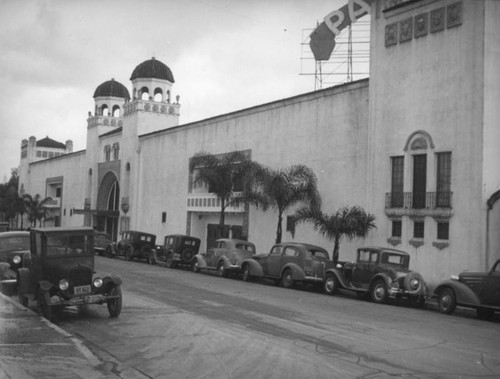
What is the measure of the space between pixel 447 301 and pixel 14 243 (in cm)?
1226

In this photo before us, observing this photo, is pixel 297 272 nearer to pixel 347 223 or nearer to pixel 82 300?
pixel 347 223

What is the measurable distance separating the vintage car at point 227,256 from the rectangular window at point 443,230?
25.5 feet

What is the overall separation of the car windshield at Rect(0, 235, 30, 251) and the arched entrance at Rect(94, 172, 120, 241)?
108 ft

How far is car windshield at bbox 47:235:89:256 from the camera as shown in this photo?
12.8 m

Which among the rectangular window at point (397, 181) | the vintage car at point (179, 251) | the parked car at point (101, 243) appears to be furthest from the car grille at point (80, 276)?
the parked car at point (101, 243)

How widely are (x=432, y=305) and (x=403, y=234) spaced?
16.9ft

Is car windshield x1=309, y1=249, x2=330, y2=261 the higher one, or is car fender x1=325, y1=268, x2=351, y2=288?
car windshield x1=309, y1=249, x2=330, y2=261

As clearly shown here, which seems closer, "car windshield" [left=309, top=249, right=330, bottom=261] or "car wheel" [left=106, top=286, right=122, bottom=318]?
"car wheel" [left=106, top=286, right=122, bottom=318]

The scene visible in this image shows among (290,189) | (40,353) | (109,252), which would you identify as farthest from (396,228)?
(109,252)

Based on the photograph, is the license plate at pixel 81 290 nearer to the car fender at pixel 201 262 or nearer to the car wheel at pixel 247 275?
the car wheel at pixel 247 275

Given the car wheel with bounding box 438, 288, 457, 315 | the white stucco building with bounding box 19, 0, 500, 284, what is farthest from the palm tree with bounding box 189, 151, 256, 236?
the car wheel with bounding box 438, 288, 457, 315

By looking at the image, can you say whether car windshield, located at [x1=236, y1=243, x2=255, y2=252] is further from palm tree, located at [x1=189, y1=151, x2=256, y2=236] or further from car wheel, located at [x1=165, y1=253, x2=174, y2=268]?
car wheel, located at [x1=165, y1=253, x2=174, y2=268]

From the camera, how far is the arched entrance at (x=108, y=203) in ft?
168

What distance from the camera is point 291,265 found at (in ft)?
69.4
